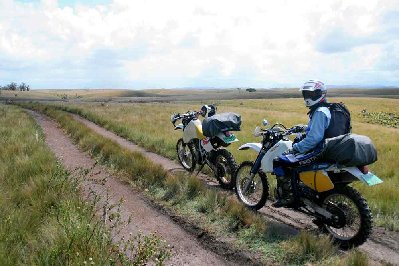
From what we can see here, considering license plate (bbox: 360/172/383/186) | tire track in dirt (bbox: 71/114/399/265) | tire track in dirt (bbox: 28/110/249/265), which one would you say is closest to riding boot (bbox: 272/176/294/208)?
tire track in dirt (bbox: 71/114/399/265)

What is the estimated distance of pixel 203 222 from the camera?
6.86m

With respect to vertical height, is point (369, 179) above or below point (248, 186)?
above

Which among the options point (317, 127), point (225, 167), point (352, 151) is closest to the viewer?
point (352, 151)

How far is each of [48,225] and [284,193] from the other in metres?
3.94

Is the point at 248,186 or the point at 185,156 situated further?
the point at 185,156

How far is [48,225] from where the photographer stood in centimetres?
556

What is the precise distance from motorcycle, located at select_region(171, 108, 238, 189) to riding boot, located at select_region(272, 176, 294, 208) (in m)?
2.08

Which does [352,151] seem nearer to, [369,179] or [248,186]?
[369,179]

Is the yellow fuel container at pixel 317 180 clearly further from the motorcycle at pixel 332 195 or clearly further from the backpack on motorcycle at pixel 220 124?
the backpack on motorcycle at pixel 220 124

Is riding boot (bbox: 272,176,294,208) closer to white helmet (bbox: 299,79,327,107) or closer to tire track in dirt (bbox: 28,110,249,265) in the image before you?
white helmet (bbox: 299,79,327,107)

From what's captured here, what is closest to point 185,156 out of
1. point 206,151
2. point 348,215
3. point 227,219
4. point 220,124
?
point 206,151

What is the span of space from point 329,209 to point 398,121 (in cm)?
4515

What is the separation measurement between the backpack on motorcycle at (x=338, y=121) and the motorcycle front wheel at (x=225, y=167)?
10.8 feet

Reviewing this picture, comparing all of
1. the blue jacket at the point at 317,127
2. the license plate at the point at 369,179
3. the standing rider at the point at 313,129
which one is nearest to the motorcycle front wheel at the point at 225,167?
the standing rider at the point at 313,129
